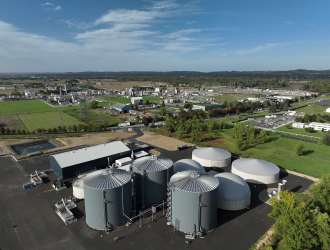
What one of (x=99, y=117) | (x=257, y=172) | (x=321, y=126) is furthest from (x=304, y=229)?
(x=99, y=117)

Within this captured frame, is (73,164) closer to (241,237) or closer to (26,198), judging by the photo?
(26,198)

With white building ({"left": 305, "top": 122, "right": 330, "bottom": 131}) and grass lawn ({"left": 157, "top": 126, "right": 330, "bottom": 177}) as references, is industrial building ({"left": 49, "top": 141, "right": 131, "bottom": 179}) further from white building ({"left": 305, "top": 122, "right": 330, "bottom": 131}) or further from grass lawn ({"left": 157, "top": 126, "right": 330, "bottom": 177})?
white building ({"left": 305, "top": 122, "right": 330, "bottom": 131})

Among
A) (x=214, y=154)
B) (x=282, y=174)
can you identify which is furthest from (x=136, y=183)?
(x=282, y=174)

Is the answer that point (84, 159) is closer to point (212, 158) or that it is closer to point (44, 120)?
point (212, 158)

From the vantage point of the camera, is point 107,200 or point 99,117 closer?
point 107,200

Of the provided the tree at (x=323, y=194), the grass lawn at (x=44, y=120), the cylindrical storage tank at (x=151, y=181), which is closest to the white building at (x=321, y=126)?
the tree at (x=323, y=194)
